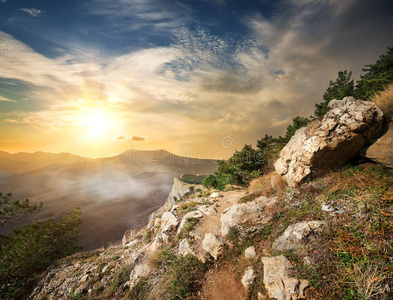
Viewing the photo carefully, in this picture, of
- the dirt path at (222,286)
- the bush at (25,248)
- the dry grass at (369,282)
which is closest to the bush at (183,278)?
the dirt path at (222,286)

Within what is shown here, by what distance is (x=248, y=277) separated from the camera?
5.09 metres

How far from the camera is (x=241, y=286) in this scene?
17.4 feet

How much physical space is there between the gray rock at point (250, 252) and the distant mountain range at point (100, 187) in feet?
66.1

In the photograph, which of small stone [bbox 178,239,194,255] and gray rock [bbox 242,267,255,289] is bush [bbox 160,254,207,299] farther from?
gray rock [bbox 242,267,255,289]

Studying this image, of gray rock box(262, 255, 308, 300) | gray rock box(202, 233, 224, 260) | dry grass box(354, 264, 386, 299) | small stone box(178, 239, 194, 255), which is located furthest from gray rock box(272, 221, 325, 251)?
small stone box(178, 239, 194, 255)

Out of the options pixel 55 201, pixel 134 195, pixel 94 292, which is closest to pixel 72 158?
pixel 55 201

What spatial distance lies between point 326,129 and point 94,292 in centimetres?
1515

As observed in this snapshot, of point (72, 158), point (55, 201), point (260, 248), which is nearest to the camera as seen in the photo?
point (260, 248)

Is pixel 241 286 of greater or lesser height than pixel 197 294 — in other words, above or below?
above

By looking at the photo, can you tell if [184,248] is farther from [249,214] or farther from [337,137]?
[337,137]

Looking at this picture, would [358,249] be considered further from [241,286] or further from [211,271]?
[211,271]

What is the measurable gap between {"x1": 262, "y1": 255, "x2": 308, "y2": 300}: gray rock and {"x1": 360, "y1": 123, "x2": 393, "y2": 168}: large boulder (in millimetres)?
6277

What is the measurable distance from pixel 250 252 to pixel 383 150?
7403mm

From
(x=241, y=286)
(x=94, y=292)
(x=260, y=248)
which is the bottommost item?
(x=94, y=292)
